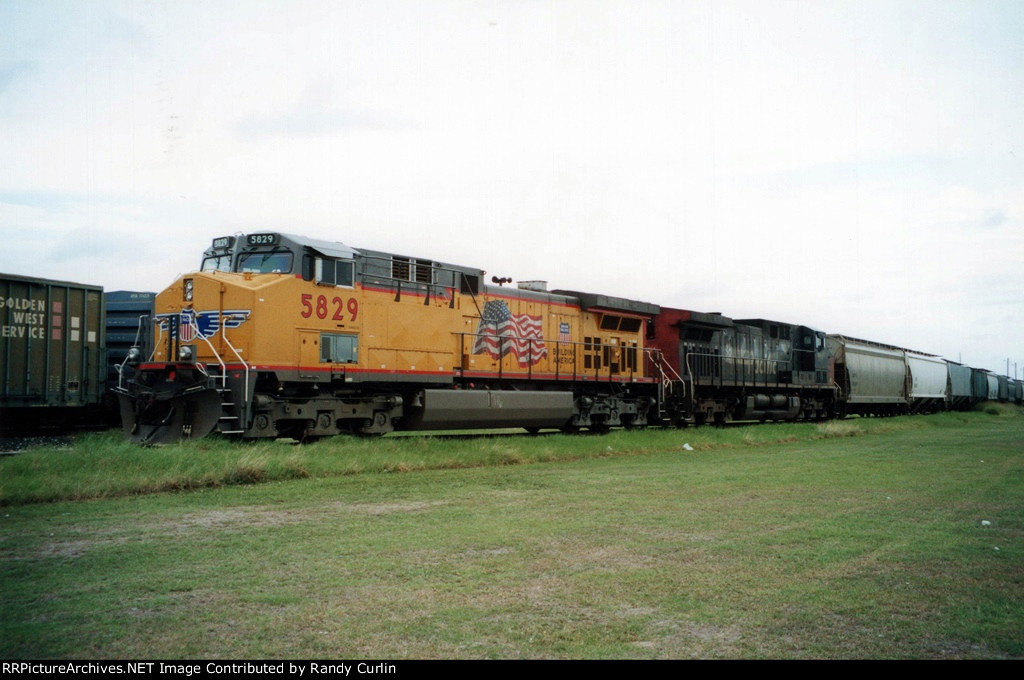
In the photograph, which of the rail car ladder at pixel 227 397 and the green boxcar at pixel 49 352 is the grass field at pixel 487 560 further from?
the green boxcar at pixel 49 352

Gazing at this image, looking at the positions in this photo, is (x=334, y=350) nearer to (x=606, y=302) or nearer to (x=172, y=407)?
(x=172, y=407)

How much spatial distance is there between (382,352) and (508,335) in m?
4.21

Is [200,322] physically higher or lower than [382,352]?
higher

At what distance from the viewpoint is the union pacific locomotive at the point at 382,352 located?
43.2 feet

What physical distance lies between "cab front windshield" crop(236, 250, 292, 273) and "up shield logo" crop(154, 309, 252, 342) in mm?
1113

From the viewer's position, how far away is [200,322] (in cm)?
1360

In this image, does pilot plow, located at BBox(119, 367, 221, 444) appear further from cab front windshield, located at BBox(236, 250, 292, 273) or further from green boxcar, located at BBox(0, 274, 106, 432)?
green boxcar, located at BBox(0, 274, 106, 432)

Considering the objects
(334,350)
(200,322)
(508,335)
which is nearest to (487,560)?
(334,350)

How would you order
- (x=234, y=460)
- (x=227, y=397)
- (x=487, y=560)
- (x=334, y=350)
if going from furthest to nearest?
(x=334, y=350), (x=227, y=397), (x=234, y=460), (x=487, y=560)

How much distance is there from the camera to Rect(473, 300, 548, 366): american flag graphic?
703 inches

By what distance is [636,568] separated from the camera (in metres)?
5.81

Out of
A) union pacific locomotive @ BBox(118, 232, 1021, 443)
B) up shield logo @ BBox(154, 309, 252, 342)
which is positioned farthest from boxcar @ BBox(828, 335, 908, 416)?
up shield logo @ BBox(154, 309, 252, 342)

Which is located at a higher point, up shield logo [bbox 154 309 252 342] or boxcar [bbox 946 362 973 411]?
up shield logo [bbox 154 309 252 342]
